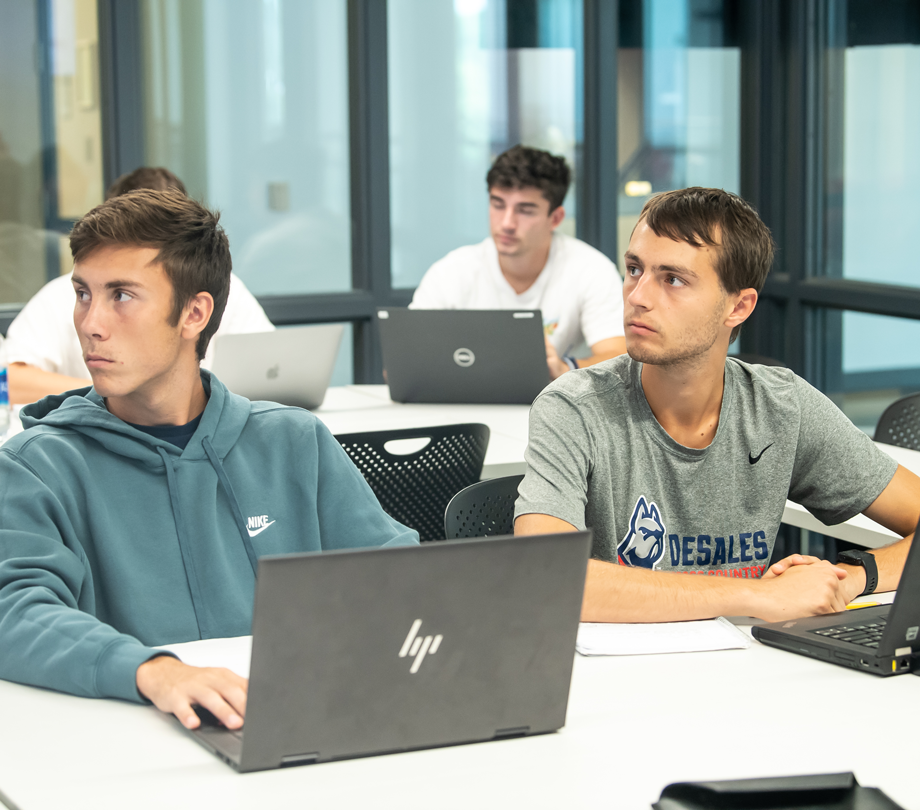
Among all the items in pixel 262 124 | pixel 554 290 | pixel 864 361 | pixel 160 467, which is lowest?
pixel 864 361

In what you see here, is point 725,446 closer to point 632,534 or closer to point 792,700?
point 632,534

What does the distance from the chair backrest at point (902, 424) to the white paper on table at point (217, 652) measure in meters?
1.84

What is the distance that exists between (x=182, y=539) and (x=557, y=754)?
633 mm

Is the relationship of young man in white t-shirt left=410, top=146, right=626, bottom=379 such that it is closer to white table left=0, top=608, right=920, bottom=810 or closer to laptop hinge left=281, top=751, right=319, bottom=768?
white table left=0, top=608, right=920, bottom=810

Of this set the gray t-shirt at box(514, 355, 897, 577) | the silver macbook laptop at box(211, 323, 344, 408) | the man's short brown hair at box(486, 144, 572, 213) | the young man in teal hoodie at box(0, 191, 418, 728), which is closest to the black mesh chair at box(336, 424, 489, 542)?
the gray t-shirt at box(514, 355, 897, 577)

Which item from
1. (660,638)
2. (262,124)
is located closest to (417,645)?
(660,638)

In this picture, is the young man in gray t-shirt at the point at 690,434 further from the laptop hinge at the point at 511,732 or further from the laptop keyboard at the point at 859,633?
the laptop hinge at the point at 511,732

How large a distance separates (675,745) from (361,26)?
14.1 feet

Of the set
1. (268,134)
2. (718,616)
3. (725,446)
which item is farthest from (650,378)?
(268,134)

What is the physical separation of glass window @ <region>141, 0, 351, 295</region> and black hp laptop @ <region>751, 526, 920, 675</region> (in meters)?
3.72

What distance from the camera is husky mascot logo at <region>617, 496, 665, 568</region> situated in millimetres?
1860

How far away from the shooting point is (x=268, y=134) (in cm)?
494

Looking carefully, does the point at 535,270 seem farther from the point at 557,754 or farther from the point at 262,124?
the point at 557,754

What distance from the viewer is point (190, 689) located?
3.86 feet
